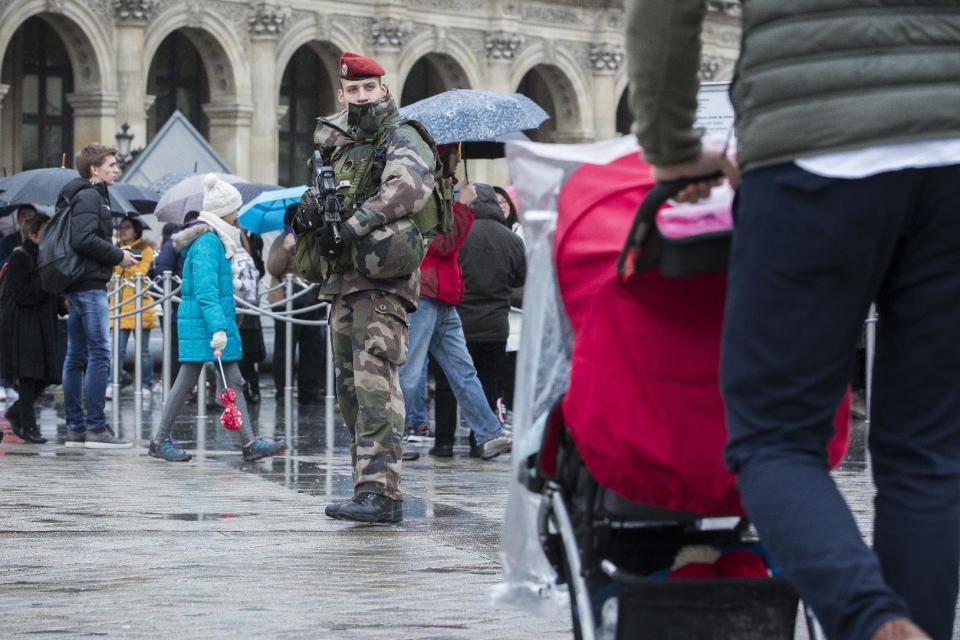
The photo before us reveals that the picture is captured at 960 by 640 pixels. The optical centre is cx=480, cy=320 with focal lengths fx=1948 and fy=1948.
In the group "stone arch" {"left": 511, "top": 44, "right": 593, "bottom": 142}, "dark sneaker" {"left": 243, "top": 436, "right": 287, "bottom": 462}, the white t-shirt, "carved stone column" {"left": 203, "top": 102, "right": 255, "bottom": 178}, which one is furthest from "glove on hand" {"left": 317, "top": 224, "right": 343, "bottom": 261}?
"stone arch" {"left": 511, "top": 44, "right": 593, "bottom": 142}

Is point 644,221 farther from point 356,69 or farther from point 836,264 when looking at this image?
point 356,69

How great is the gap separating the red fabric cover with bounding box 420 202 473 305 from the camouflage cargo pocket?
121 inches

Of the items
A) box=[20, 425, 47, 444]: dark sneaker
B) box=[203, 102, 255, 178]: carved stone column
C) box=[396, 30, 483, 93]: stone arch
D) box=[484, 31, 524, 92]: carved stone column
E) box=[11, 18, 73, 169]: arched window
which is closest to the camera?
box=[20, 425, 47, 444]: dark sneaker

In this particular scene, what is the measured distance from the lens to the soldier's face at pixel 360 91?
7.04 meters

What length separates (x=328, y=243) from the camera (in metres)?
6.89

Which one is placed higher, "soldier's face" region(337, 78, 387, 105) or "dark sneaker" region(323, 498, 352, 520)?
"soldier's face" region(337, 78, 387, 105)

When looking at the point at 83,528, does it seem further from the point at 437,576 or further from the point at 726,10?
the point at 726,10

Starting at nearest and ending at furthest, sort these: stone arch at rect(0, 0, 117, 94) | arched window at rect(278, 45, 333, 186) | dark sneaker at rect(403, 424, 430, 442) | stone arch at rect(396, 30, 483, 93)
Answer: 1. dark sneaker at rect(403, 424, 430, 442)
2. stone arch at rect(0, 0, 117, 94)
3. stone arch at rect(396, 30, 483, 93)
4. arched window at rect(278, 45, 333, 186)

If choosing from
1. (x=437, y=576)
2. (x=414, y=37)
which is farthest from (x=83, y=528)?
(x=414, y=37)

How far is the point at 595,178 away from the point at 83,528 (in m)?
3.80

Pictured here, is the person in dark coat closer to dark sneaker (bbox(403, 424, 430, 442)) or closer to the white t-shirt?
dark sneaker (bbox(403, 424, 430, 442))

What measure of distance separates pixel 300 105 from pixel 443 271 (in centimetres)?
3216

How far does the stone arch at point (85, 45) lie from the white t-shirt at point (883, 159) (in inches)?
1286

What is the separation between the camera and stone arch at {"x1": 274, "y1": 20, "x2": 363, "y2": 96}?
3822 cm
